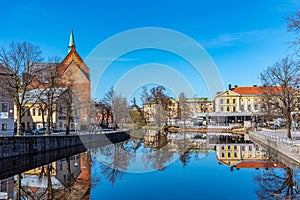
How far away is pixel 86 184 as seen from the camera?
59.3 feet

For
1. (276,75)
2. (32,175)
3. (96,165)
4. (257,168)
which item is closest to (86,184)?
(32,175)

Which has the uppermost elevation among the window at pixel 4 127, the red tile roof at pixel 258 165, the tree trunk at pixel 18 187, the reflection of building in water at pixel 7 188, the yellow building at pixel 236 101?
the yellow building at pixel 236 101

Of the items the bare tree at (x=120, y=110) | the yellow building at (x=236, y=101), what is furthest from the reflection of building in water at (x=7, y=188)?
the yellow building at (x=236, y=101)

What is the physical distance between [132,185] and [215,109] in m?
80.6

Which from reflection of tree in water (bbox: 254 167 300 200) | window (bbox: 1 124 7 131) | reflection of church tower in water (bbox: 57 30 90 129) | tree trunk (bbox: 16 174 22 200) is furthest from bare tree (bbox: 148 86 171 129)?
tree trunk (bbox: 16 174 22 200)

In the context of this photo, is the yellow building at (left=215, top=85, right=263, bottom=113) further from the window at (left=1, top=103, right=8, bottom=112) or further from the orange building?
the window at (left=1, top=103, right=8, bottom=112)

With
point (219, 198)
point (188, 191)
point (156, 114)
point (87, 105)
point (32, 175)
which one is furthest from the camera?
point (156, 114)

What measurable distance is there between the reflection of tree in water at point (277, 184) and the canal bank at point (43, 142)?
61.8ft

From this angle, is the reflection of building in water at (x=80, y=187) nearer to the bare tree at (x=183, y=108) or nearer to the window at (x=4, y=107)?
the window at (x=4, y=107)

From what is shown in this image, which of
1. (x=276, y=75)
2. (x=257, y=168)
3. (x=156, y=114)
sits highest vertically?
(x=276, y=75)

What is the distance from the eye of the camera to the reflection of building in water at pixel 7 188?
15.3 m

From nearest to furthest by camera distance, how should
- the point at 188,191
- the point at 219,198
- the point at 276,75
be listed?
the point at 219,198 → the point at 188,191 → the point at 276,75

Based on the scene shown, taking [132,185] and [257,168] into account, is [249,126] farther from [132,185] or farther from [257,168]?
[132,185]

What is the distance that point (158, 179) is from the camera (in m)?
19.4
